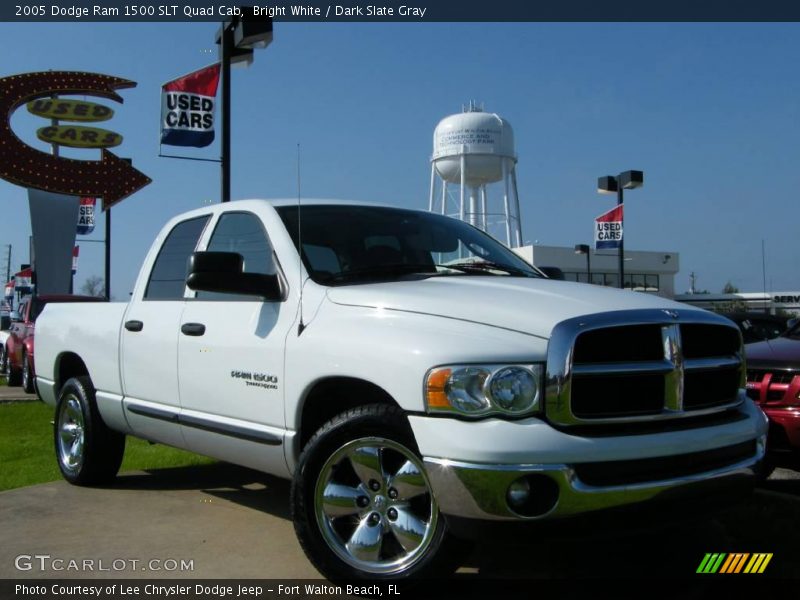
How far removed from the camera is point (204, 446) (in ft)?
14.9

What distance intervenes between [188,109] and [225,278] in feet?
22.5

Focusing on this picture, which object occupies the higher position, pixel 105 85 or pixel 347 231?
pixel 105 85

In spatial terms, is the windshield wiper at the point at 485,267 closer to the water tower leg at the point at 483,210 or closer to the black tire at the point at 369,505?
the black tire at the point at 369,505

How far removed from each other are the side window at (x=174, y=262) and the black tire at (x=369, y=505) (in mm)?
1908

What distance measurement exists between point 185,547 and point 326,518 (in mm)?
1120

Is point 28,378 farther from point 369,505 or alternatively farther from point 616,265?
point 616,265

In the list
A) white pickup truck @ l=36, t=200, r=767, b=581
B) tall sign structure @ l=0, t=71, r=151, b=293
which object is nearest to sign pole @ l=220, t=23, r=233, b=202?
white pickup truck @ l=36, t=200, r=767, b=581

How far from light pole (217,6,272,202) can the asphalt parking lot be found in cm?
476

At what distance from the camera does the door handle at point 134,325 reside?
5.12m

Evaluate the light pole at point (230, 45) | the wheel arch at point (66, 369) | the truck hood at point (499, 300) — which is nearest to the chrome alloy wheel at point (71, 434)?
the wheel arch at point (66, 369)

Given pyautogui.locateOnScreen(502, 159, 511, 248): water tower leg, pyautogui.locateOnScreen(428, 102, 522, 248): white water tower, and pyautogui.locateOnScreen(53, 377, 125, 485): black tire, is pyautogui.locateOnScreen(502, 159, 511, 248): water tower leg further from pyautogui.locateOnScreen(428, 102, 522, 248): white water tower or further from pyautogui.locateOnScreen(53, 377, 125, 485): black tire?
pyautogui.locateOnScreen(53, 377, 125, 485): black tire

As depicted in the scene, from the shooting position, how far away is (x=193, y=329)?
→ 458cm
